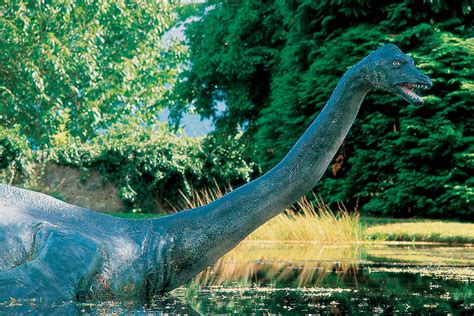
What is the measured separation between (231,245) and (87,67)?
838 inches

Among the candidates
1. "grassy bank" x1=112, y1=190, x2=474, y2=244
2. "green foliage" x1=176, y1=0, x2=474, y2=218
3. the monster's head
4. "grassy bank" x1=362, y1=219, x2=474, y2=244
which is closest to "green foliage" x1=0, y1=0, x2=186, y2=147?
"green foliage" x1=176, y1=0, x2=474, y2=218

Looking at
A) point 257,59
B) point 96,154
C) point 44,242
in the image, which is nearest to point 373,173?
point 257,59

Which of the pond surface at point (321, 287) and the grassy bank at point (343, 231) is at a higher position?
the grassy bank at point (343, 231)

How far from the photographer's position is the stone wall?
2564 centimetres

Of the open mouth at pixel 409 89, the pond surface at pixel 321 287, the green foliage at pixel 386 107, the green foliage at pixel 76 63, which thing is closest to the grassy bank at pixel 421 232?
the green foliage at pixel 386 107

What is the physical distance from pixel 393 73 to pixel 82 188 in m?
21.0

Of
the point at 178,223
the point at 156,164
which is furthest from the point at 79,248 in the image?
the point at 156,164

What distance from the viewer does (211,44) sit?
81.8 ft

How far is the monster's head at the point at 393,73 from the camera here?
5.57m

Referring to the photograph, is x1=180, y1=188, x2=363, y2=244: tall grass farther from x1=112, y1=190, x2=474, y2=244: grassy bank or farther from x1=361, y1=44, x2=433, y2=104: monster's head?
x1=361, y1=44, x2=433, y2=104: monster's head

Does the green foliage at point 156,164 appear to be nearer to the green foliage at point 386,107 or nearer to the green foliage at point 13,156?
the green foliage at point 13,156

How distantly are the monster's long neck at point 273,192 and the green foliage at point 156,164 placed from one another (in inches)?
761

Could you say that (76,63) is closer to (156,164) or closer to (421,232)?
(156,164)

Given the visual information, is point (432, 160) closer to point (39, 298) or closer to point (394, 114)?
point (394, 114)
